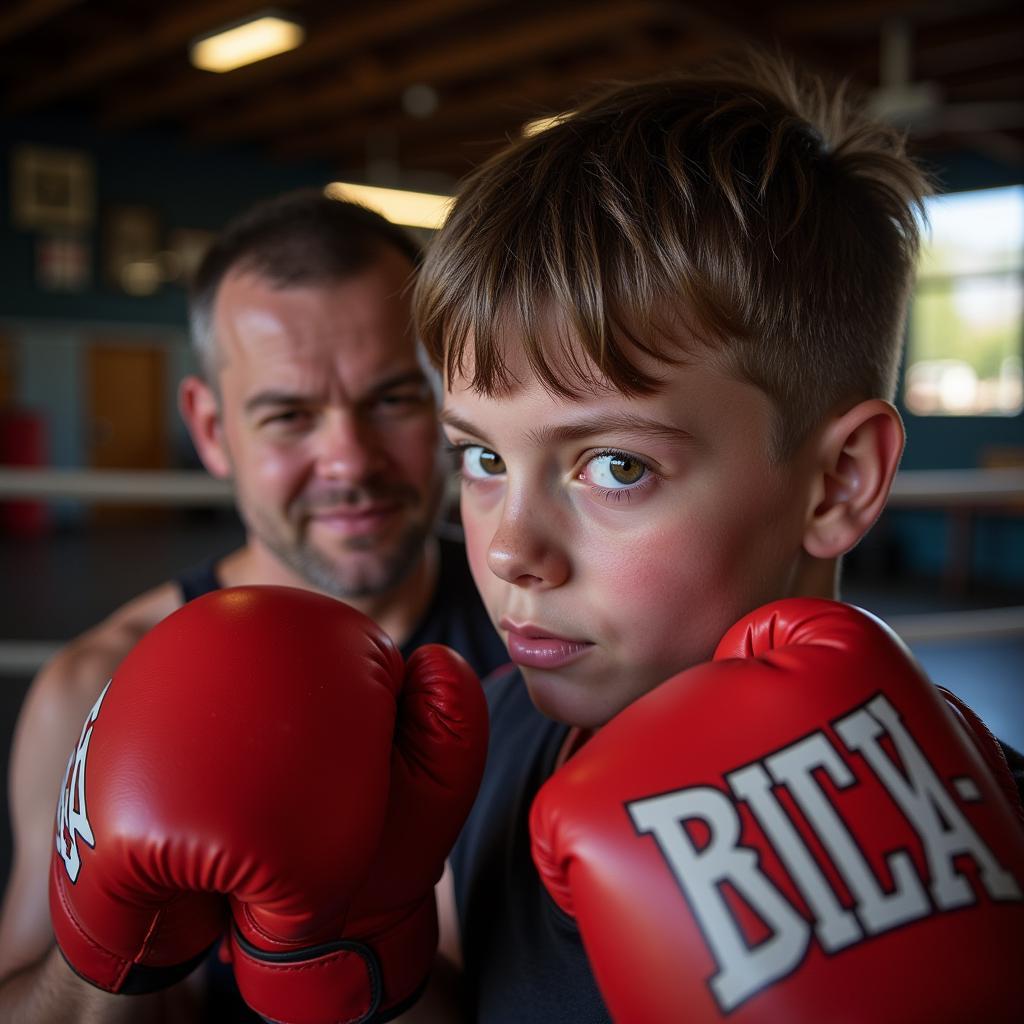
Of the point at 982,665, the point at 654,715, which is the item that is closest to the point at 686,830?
the point at 654,715

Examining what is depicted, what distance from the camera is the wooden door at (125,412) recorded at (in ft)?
31.7

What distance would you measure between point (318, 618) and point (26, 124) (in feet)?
31.0

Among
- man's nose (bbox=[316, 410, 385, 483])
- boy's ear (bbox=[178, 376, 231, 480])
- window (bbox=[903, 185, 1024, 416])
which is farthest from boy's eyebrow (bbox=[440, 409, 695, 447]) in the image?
window (bbox=[903, 185, 1024, 416])

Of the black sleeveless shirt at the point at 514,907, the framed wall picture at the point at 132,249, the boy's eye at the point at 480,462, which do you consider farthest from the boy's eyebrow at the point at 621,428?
the framed wall picture at the point at 132,249

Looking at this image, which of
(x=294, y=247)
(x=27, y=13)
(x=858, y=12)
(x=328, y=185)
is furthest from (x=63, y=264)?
(x=294, y=247)

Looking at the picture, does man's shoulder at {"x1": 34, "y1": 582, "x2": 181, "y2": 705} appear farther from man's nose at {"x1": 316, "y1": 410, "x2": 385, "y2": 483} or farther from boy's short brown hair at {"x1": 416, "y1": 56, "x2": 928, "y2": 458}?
boy's short brown hair at {"x1": 416, "y1": 56, "x2": 928, "y2": 458}

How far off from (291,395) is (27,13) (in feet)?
20.4

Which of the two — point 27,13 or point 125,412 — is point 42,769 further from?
point 125,412

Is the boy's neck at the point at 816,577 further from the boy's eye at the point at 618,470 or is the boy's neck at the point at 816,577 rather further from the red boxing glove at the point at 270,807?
the red boxing glove at the point at 270,807

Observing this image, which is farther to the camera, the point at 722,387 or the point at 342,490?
the point at 342,490

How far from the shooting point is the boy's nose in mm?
751

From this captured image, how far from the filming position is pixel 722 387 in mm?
752

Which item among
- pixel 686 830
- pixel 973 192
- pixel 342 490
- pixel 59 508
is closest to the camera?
pixel 686 830

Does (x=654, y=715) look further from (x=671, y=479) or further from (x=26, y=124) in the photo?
(x=26, y=124)
